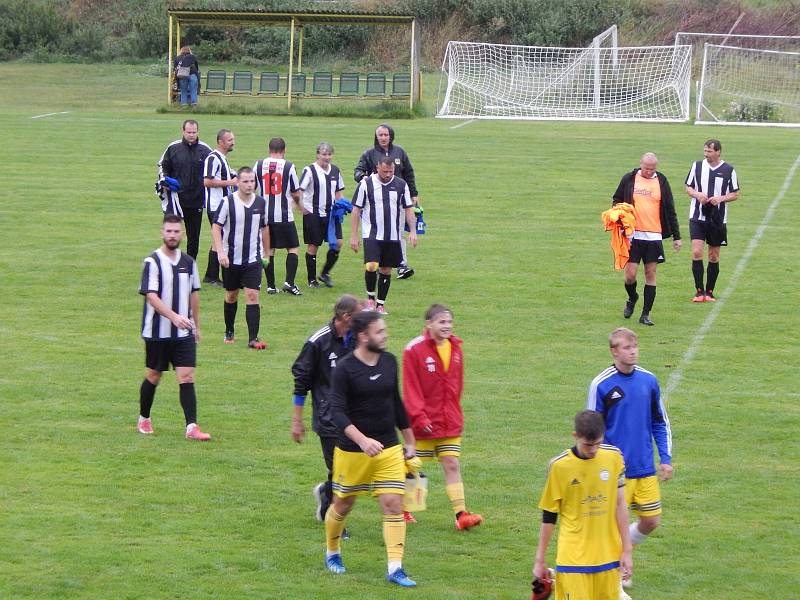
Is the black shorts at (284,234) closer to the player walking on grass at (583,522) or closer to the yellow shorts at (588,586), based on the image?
the player walking on grass at (583,522)

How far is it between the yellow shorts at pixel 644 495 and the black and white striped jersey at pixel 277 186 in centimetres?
973

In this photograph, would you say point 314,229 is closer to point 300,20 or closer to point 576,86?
point 300,20

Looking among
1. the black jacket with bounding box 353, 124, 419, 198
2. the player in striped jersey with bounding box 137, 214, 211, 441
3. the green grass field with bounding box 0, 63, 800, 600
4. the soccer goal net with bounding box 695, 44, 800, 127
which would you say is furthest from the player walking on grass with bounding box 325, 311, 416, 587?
the soccer goal net with bounding box 695, 44, 800, 127

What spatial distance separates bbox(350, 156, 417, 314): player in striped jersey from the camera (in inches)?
626

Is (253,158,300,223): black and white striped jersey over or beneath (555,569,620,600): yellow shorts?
over

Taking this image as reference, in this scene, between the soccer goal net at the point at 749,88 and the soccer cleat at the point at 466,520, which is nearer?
the soccer cleat at the point at 466,520

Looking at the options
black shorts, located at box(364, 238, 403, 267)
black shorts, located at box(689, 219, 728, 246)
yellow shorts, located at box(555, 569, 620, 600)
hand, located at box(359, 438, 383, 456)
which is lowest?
yellow shorts, located at box(555, 569, 620, 600)

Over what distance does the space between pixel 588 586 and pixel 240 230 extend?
8.14m

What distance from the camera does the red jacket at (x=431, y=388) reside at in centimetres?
924

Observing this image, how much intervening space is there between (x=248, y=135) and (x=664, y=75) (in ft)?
56.0

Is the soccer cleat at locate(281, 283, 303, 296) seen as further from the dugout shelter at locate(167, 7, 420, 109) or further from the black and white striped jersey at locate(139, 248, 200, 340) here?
the dugout shelter at locate(167, 7, 420, 109)

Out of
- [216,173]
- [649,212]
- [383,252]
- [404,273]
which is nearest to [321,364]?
[383,252]

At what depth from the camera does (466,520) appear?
31.0ft

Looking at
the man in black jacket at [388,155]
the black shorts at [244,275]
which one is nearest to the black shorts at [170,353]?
the black shorts at [244,275]
